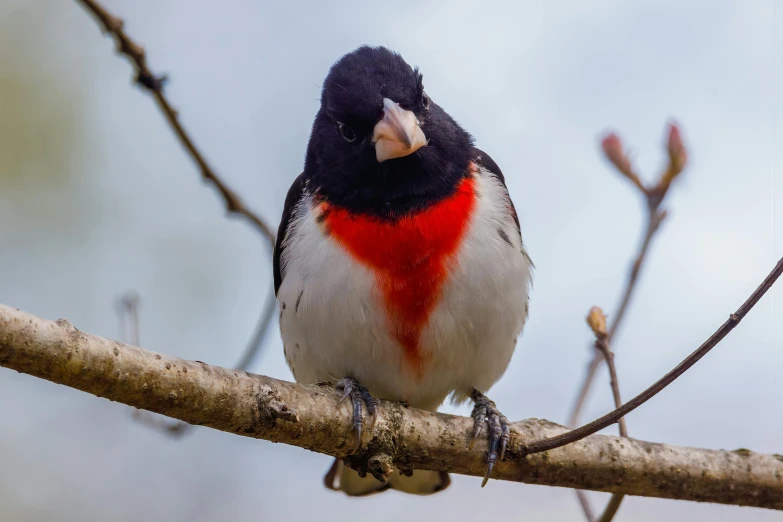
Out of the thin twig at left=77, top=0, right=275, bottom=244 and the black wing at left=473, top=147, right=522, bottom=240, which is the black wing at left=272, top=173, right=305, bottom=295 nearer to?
the thin twig at left=77, top=0, right=275, bottom=244

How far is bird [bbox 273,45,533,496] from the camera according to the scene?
4.36 metres

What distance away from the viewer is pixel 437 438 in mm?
4012

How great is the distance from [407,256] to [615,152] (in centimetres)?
113

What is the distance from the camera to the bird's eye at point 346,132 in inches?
177

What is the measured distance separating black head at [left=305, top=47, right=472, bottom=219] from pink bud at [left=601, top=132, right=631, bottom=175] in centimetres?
78

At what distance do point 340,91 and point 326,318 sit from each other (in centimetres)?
115

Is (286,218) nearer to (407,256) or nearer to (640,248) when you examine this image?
(407,256)

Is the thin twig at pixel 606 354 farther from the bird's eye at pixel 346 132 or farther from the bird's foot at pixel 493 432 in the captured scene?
the bird's eye at pixel 346 132

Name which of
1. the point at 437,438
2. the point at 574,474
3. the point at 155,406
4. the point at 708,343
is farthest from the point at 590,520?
the point at 155,406

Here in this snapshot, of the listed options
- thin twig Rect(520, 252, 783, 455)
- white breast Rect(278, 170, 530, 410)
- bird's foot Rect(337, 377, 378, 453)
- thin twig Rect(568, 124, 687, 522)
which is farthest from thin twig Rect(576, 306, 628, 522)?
bird's foot Rect(337, 377, 378, 453)

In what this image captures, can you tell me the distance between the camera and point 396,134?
4.16 m

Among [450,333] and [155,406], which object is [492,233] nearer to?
[450,333]

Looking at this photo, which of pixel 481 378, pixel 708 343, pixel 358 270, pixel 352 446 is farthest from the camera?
pixel 481 378

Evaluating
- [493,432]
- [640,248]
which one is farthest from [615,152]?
[493,432]
